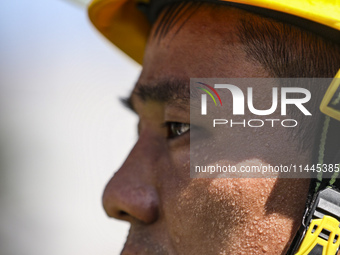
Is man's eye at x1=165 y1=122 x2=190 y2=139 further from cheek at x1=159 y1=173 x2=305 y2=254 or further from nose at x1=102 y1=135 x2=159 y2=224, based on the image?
cheek at x1=159 y1=173 x2=305 y2=254

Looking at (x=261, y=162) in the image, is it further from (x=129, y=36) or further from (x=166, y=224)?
(x=129, y=36)

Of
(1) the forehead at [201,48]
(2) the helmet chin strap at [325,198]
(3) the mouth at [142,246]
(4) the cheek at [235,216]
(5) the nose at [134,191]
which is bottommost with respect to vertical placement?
(3) the mouth at [142,246]

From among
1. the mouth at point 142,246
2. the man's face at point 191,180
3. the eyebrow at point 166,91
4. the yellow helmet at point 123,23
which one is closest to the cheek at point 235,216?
the man's face at point 191,180

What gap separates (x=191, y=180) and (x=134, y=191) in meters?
0.27

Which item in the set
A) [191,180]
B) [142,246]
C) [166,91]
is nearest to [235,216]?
[191,180]

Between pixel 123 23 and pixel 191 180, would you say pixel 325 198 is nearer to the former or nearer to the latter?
pixel 191 180

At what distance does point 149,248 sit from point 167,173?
1.03ft

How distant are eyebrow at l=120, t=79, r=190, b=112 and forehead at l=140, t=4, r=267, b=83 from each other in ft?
0.09

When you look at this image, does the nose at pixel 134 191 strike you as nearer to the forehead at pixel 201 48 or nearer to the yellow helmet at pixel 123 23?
the forehead at pixel 201 48

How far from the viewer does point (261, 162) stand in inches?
65.2

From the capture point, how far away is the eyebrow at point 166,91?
1860mm

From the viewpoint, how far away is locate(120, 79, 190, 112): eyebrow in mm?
1860

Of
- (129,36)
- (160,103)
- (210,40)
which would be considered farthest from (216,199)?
(129,36)

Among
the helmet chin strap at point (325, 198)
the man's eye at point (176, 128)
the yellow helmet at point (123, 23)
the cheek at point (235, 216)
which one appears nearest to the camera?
the helmet chin strap at point (325, 198)
